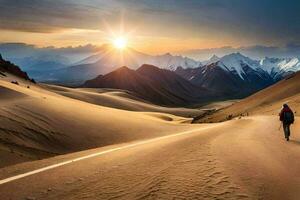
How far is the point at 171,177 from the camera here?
39.6 feet

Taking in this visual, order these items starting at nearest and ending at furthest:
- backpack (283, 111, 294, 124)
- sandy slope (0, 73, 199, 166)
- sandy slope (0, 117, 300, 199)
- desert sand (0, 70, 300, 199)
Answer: sandy slope (0, 117, 300, 199) < desert sand (0, 70, 300, 199) < sandy slope (0, 73, 199, 166) < backpack (283, 111, 294, 124)

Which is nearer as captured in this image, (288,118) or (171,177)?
(171,177)

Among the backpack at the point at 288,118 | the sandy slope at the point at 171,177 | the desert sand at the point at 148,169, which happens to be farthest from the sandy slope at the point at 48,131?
the backpack at the point at 288,118

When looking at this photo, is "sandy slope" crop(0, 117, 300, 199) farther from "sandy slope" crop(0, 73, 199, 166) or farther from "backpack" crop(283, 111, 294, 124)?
"backpack" crop(283, 111, 294, 124)

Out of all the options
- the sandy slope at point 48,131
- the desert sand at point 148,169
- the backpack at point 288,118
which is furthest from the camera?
the backpack at point 288,118

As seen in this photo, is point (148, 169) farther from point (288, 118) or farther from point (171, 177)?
point (288, 118)

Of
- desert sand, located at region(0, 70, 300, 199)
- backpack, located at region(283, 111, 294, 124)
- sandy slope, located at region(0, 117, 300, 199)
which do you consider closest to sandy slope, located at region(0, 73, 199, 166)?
desert sand, located at region(0, 70, 300, 199)

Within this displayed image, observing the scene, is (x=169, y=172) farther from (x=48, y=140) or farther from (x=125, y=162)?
(x=48, y=140)

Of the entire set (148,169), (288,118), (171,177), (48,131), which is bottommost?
(171,177)

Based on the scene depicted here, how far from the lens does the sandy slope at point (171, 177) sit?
10617 mm

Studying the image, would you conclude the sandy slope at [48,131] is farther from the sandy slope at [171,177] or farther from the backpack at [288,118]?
the backpack at [288,118]

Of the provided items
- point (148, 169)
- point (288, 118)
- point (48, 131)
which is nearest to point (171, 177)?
point (148, 169)

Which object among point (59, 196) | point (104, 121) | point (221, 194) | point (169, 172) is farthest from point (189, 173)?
point (104, 121)

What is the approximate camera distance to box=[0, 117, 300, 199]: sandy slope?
34.8 feet
